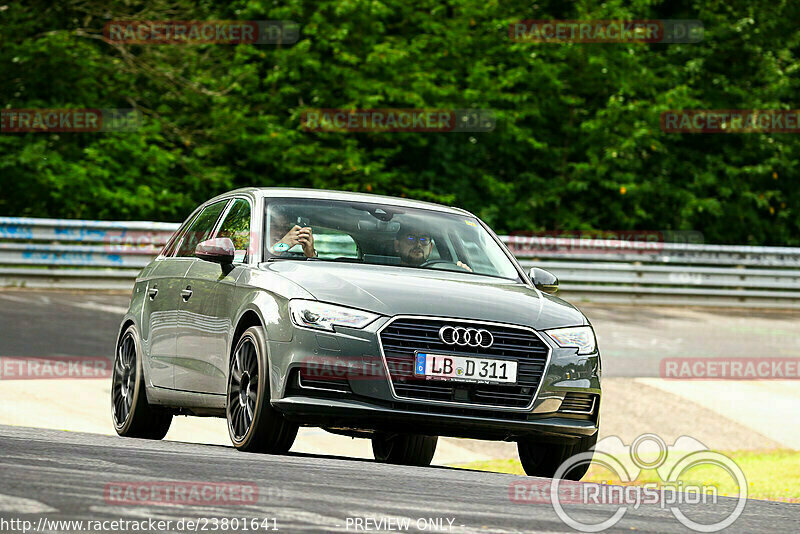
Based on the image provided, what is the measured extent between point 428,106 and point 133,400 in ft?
65.7

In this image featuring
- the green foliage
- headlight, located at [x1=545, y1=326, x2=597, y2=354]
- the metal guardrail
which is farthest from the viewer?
the green foliage

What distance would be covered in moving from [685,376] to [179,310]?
1069 cm

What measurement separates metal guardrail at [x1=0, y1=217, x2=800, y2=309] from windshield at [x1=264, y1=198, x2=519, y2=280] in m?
13.2

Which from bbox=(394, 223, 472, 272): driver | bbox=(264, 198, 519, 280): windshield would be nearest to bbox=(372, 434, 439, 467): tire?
bbox=(264, 198, 519, 280): windshield

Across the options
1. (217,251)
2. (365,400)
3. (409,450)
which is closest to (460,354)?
(365,400)

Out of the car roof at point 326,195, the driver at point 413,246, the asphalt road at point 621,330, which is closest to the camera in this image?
the driver at point 413,246

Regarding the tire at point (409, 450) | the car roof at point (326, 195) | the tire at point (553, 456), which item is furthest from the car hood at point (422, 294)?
the tire at point (409, 450)

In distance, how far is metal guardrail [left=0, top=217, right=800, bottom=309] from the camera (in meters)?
21.6

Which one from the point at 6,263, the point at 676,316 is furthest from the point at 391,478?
the point at 676,316

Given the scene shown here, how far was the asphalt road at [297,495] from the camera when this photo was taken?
5.36m

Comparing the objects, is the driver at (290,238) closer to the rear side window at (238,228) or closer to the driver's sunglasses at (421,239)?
the rear side window at (238,228)

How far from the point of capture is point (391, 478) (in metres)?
7.14

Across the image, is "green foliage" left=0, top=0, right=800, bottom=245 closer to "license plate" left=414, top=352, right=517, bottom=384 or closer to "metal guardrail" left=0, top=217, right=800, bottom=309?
"metal guardrail" left=0, top=217, right=800, bottom=309

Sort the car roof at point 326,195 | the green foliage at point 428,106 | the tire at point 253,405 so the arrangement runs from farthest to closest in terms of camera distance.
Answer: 1. the green foliage at point 428,106
2. the car roof at point 326,195
3. the tire at point 253,405
